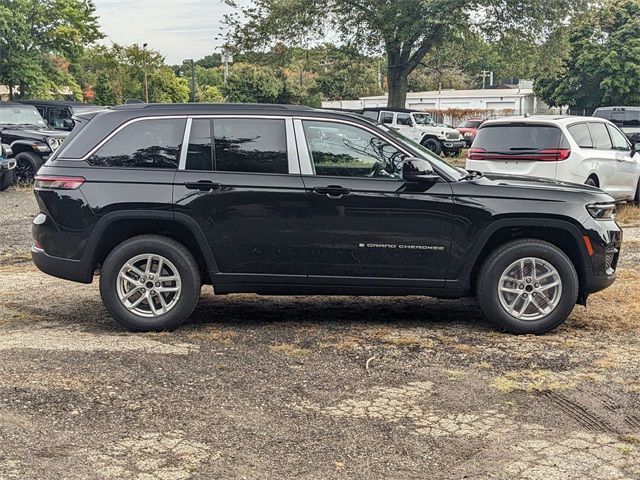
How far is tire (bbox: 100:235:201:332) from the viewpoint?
6.35 meters

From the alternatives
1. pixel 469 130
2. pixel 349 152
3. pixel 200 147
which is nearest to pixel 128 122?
pixel 200 147

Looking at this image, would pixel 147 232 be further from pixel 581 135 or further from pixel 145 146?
pixel 581 135

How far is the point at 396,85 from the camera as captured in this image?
32.8m

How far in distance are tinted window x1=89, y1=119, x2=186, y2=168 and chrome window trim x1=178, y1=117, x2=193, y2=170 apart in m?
0.03

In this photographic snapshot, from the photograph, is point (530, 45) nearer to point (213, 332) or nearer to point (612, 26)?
point (612, 26)

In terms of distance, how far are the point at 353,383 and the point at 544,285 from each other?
2012 millimetres

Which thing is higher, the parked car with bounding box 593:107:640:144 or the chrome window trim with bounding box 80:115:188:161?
the parked car with bounding box 593:107:640:144

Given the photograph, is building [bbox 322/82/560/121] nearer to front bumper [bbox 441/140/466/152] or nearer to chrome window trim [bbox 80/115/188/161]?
front bumper [bbox 441/140/466/152]

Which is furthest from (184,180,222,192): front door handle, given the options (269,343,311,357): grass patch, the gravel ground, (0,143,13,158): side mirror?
(0,143,13,158): side mirror

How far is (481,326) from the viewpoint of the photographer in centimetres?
679

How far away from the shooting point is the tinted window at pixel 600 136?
12.5 metres

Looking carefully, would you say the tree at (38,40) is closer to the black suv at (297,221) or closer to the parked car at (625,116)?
the parked car at (625,116)

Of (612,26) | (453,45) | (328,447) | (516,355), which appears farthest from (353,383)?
(612,26)

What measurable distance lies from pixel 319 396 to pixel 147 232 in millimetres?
2310
